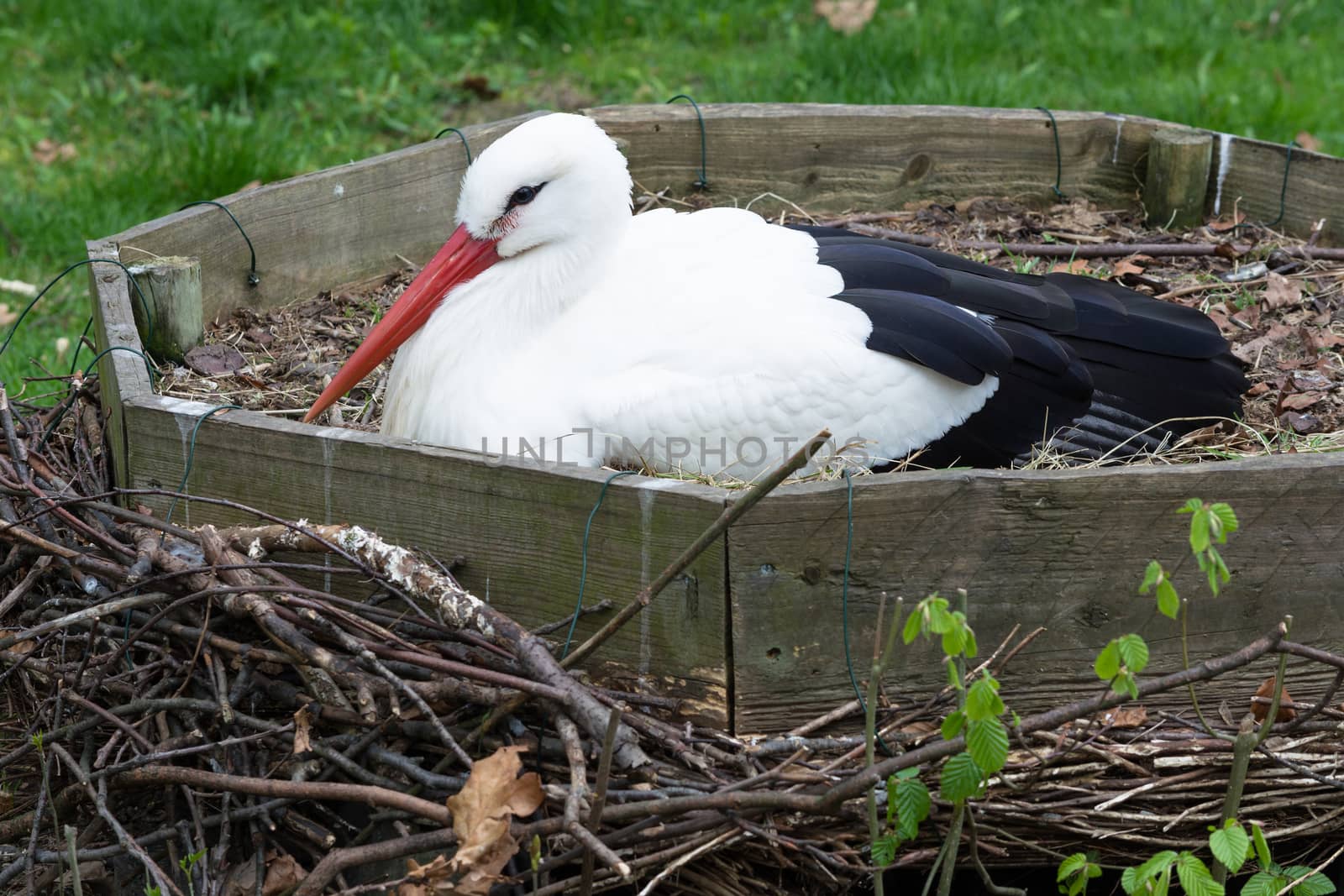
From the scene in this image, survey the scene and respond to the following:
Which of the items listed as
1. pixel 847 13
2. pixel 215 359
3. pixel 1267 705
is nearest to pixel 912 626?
pixel 1267 705

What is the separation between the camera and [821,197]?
4859 millimetres

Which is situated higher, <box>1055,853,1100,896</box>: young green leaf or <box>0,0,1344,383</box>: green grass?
<box>0,0,1344,383</box>: green grass

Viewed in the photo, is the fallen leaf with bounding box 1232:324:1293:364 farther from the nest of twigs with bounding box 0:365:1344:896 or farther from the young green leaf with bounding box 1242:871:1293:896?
the young green leaf with bounding box 1242:871:1293:896

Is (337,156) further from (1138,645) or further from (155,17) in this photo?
(1138,645)

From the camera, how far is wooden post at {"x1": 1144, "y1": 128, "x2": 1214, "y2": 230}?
466 cm

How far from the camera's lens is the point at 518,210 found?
3375mm

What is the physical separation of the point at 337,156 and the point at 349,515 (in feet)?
11.4

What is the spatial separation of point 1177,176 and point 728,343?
231 centimetres

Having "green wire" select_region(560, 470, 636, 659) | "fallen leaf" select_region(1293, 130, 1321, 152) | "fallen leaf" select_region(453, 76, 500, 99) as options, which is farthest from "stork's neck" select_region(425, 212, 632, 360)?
"fallen leaf" select_region(1293, 130, 1321, 152)

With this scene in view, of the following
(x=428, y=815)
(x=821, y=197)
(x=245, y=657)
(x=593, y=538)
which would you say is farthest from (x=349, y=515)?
(x=821, y=197)

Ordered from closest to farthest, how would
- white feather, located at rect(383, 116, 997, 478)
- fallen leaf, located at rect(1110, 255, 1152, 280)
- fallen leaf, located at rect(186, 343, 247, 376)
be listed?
white feather, located at rect(383, 116, 997, 478) → fallen leaf, located at rect(186, 343, 247, 376) → fallen leaf, located at rect(1110, 255, 1152, 280)

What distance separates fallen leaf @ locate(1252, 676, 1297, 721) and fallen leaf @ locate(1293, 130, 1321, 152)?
11.8ft

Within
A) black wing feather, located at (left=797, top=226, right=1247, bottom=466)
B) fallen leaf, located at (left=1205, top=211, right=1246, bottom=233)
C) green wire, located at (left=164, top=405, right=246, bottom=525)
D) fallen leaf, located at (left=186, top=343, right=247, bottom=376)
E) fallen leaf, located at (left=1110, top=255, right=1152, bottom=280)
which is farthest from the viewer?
fallen leaf, located at (left=1205, top=211, right=1246, bottom=233)

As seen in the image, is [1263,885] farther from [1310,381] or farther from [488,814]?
[1310,381]
